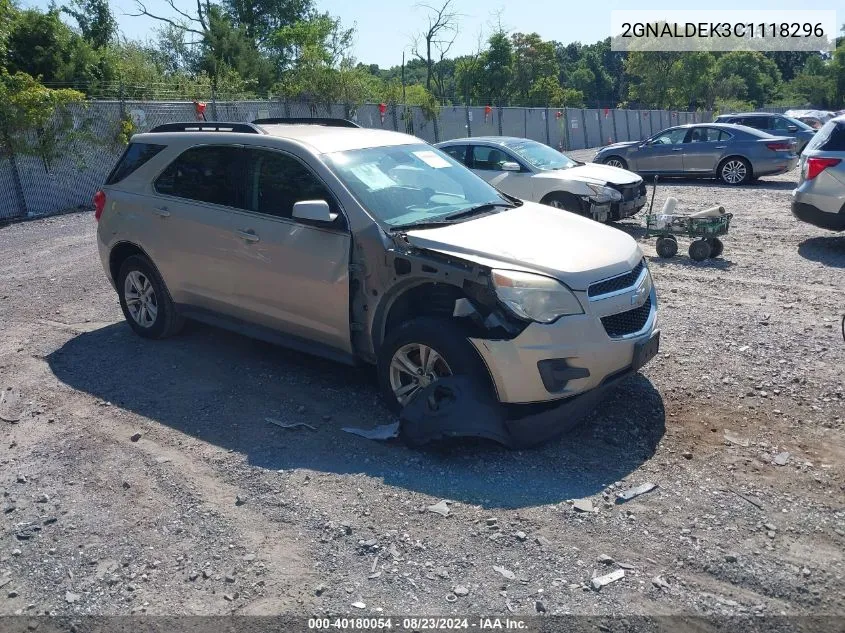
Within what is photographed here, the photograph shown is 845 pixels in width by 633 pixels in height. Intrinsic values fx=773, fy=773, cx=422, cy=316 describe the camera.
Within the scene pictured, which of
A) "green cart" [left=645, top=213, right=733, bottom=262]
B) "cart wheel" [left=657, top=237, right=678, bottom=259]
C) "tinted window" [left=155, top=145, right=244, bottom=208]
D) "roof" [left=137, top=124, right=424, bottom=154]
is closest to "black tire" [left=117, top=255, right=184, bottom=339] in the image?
"tinted window" [left=155, top=145, right=244, bottom=208]

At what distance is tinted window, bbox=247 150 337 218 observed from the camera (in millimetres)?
5488

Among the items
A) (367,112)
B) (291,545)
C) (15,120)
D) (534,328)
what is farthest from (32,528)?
(367,112)

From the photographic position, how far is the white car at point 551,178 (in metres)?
11.5

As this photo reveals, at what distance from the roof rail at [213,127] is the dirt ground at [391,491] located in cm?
183

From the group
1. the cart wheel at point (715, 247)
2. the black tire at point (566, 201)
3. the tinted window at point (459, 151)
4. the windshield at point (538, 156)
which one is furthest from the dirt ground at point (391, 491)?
the tinted window at point (459, 151)

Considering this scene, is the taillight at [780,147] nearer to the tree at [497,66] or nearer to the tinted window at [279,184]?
the tinted window at [279,184]

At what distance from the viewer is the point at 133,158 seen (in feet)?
22.5

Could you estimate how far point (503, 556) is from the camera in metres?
3.65

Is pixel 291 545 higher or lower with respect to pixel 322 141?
lower

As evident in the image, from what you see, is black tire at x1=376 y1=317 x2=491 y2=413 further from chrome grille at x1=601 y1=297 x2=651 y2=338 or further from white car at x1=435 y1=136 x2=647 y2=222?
white car at x1=435 y1=136 x2=647 y2=222

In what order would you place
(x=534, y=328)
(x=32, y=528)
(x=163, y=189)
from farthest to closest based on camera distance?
(x=163, y=189) → (x=534, y=328) → (x=32, y=528)

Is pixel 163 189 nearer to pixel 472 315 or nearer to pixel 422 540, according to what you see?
pixel 472 315

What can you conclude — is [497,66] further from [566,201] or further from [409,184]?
[409,184]

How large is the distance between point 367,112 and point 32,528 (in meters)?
23.2
